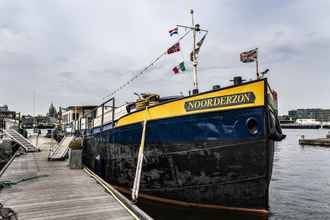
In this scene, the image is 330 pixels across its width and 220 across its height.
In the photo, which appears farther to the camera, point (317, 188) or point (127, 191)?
point (317, 188)

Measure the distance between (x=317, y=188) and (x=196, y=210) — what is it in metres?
11.0

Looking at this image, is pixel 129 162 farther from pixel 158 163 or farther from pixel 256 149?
pixel 256 149

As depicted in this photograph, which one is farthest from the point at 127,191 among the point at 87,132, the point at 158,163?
the point at 87,132

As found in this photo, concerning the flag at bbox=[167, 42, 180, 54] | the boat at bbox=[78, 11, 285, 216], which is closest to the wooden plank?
the boat at bbox=[78, 11, 285, 216]

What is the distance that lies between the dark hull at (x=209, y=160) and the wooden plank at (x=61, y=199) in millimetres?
2094

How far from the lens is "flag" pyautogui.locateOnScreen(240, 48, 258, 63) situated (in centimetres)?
1104

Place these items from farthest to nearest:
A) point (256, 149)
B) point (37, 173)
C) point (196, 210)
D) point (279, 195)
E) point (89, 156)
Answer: point (89, 156), point (279, 195), point (37, 173), point (196, 210), point (256, 149)

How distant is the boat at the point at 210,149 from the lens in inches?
339

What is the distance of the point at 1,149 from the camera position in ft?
83.8

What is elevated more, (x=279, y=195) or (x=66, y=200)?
(x=66, y=200)

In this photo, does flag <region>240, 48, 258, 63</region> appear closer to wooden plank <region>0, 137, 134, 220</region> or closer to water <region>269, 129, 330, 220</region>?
water <region>269, 129, 330, 220</region>

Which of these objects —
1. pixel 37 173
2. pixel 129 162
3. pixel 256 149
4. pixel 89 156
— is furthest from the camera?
pixel 89 156

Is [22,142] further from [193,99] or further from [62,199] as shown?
[193,99]

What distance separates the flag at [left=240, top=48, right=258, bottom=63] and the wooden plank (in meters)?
7.03
